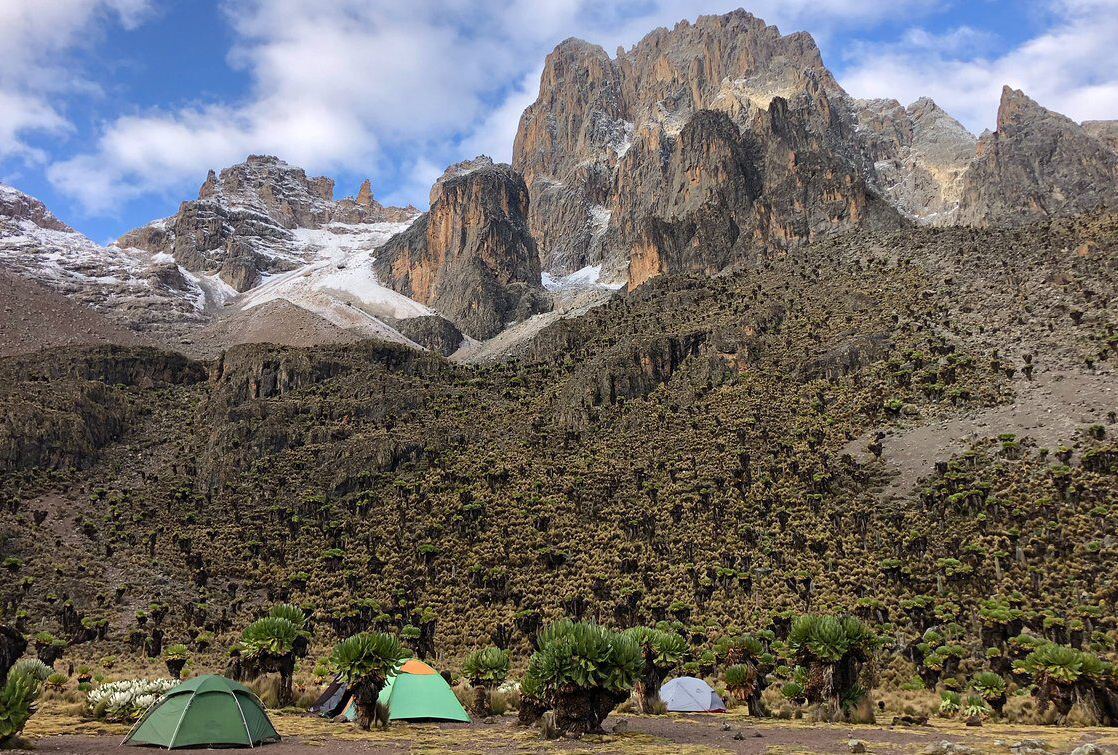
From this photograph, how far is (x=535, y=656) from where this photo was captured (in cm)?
1934

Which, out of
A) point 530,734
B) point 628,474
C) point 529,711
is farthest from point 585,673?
point 628,474

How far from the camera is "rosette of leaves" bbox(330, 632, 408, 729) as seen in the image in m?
20.7

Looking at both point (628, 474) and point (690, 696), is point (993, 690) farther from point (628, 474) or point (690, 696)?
point (628, 474)

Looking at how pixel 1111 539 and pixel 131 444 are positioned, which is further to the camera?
pixel 131 444

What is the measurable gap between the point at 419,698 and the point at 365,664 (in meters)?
4.72

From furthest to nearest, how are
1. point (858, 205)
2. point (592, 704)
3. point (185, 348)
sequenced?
1. point (185, 348)
2. point (858, 205)
3. point (592, 704)

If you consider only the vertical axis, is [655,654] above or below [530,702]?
above

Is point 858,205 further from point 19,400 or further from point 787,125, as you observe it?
point 19,400

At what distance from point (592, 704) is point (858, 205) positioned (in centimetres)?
11361

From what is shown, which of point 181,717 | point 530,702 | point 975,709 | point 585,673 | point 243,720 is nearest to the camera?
point 181,717

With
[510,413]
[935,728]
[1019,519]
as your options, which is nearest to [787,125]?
[510,413]

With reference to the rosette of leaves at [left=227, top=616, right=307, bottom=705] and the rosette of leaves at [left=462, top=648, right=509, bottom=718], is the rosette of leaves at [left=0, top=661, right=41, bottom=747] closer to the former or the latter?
the rosette of leaves at [left=227, top=616, right=307, bottom=705]

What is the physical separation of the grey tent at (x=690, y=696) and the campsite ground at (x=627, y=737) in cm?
518

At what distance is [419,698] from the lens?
976 inches
